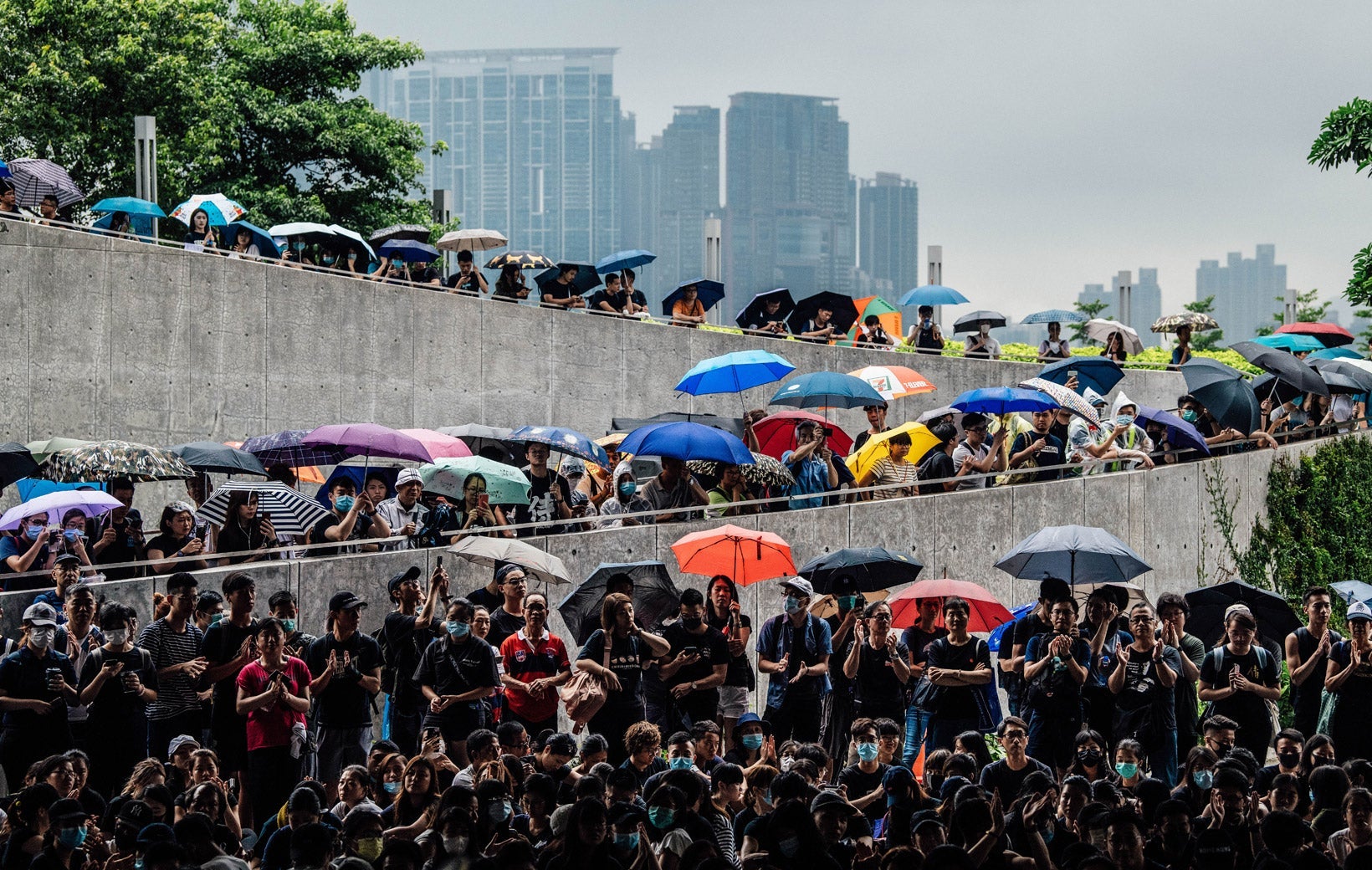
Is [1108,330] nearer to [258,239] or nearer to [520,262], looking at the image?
[520,262]

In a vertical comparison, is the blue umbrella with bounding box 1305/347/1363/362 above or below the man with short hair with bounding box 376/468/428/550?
above

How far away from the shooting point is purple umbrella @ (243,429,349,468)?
16.4 m

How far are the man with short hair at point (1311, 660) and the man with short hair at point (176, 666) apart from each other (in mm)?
7626

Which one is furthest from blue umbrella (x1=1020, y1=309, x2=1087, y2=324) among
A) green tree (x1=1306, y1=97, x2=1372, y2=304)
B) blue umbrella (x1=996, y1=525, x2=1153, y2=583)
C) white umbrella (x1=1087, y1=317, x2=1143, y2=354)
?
blue umbrella (x1=996, y1=525, x2=1153, y2=583)

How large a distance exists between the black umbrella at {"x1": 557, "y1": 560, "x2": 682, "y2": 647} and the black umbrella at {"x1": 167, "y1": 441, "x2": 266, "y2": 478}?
11.9 ft

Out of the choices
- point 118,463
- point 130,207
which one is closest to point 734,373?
point 118,463

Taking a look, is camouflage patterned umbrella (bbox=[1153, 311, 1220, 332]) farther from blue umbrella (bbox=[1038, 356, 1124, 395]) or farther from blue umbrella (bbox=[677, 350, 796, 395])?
blue umbrella (bbox=[677, 350, 796, 395])

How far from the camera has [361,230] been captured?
35.1m

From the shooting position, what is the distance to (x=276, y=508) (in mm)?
14531

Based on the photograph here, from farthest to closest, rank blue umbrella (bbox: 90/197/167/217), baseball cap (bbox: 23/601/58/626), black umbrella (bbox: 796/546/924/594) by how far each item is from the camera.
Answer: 1. blue umbrella (bbox: 90/197/167/217)
2. black umbrella (bbox: 796/546/924/594)
3. baseball cap (bbox: 23/601/58/626)

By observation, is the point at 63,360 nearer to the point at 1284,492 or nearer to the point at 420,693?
the point at 420,693

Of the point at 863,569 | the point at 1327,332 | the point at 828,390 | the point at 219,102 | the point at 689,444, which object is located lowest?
the point at 863,569

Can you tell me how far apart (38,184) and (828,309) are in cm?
1107

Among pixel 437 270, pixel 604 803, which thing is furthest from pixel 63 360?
pixel 604 803
